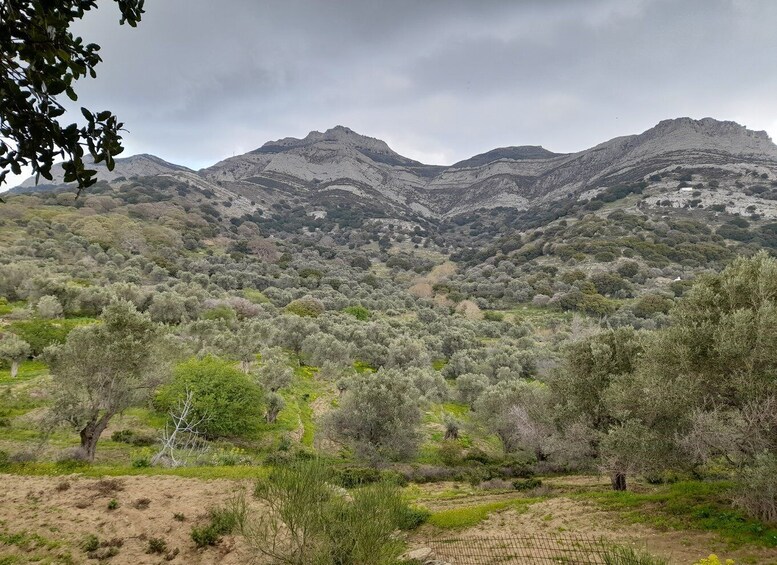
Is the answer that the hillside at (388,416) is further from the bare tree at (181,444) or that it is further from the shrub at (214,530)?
the bare tree at (181,444)

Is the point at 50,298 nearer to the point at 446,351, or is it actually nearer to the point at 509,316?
the point at 446,351

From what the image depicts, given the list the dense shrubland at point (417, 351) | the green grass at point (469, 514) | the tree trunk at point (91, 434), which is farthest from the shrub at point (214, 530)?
the tree trunk at point (91, 434)

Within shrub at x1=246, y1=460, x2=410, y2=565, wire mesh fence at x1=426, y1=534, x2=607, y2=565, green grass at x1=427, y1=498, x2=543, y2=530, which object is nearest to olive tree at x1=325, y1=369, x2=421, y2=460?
green grass at x1=427, y1=498, x2=543, y2=530

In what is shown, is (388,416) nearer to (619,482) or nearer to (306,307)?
(619,482)

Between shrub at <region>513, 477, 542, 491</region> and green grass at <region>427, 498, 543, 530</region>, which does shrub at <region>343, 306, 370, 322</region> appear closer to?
shrub at <region>513, 477, 542, 491</region>

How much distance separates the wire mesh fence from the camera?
13.8m

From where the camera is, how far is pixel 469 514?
19.6 metres

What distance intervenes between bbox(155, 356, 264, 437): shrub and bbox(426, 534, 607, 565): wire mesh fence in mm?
20229

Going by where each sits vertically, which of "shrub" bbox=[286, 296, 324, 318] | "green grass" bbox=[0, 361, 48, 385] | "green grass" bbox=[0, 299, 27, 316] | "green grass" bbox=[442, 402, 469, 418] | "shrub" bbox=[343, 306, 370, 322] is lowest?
"green grass" bbox=[442, 402, 469, 418]

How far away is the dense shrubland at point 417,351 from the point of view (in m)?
15.8

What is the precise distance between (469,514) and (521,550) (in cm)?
502

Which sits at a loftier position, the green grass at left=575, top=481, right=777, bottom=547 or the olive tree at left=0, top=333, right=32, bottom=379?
the olive tree at left=0, top=333, right=32, bottom=379

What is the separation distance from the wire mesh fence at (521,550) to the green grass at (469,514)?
1973 mm

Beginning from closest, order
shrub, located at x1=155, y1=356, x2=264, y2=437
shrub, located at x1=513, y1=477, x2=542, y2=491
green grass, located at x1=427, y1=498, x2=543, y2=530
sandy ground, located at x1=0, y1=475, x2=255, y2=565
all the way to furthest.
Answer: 1. sandy ground, located at x1=0, y1=475, x2=255, y2=565
2. green grass, located at x1=427, y1=498, x2=543, y2=530
3. shrub, located at x1=513, y1=477, x2=542, y2=491
4. shrub, located at x1=155, y1=356, x2=264, y2=437
